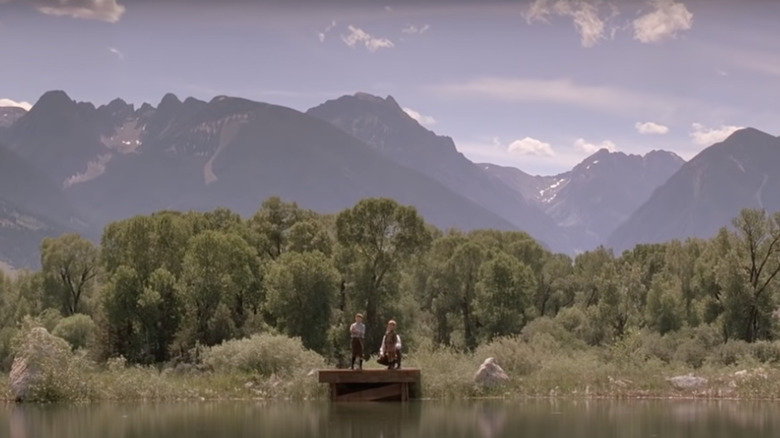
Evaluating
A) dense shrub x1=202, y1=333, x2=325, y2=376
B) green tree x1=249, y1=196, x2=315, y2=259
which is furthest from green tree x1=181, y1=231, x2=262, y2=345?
dense shrub x1=202, y1=333, x2=325, y2=376

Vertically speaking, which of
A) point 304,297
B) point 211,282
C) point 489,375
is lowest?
point 489,375

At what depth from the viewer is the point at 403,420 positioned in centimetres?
4122

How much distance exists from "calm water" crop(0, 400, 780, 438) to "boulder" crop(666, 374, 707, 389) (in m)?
4.34

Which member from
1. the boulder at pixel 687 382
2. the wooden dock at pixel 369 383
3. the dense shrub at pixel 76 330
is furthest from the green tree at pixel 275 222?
the boulder at pixel 687 382

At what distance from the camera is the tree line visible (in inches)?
3034

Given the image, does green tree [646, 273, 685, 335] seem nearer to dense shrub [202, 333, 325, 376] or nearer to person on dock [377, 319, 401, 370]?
dense shrub [202, 333, 325, 376]

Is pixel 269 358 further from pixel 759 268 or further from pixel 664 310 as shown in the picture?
pixel 664 310

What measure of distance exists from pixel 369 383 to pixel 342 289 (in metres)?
32.7

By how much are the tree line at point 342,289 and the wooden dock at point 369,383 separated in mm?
21827

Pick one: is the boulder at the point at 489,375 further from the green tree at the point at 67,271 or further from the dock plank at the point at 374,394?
the green tree at the point at 67,271

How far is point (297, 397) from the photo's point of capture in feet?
178

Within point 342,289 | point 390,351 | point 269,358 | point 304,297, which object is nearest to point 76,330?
point 304,297

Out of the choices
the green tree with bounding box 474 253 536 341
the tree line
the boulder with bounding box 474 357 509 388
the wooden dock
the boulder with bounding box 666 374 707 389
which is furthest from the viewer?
the green tree with bounding box 474 253 536 341

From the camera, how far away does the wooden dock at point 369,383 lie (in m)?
49.2
